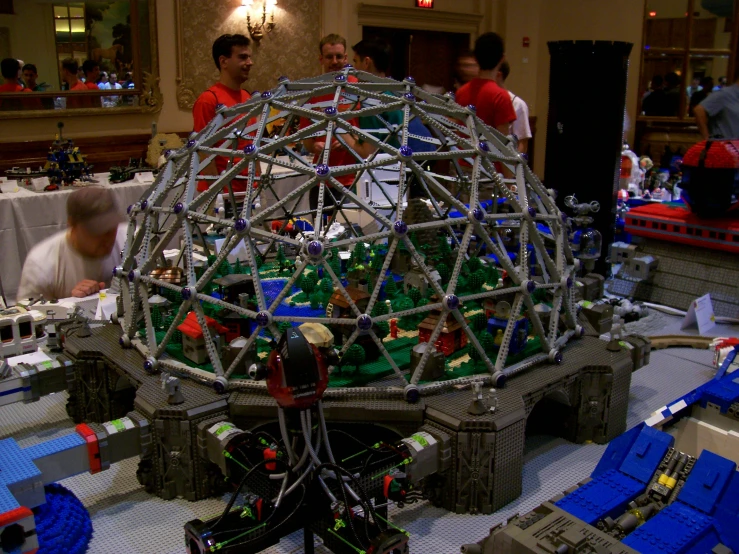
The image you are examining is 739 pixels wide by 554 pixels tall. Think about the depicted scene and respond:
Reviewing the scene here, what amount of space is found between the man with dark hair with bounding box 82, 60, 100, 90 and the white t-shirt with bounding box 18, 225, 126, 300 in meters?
4.35

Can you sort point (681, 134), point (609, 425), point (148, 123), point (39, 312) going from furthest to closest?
1. point (681, 134)
2. point (148, 123)
3. point (39, 312)
4. point (609, 425)

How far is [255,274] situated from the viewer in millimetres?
3168

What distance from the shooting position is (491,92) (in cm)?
541

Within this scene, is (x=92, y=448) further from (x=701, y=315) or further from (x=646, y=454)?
Answer: (x=701, y=315)

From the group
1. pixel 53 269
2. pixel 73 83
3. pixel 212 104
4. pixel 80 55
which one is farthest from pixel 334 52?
pixel 73 83

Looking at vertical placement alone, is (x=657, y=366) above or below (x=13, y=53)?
below

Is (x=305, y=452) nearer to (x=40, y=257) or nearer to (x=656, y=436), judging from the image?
(x=656, y=436)

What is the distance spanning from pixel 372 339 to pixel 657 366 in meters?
2.39

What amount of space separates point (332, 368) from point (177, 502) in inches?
35.4

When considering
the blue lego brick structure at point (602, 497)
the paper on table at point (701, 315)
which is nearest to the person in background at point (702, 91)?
the paper on table at point (701, 315)

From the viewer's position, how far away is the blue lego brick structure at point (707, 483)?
7.98 feet

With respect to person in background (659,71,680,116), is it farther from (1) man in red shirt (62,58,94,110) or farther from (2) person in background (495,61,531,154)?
(1) man in red shirt (62,58,94,110)

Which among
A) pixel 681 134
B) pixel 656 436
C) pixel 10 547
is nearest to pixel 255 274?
pixel 10 547

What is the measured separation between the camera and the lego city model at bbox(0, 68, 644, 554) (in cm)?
243
